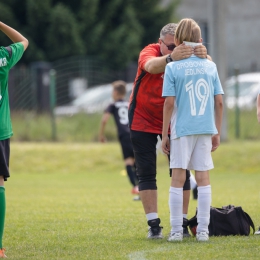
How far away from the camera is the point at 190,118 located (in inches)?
247

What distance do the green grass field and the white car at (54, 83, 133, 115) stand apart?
240cm

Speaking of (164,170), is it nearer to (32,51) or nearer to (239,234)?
(239,234)

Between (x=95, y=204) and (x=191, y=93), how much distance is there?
4.65m

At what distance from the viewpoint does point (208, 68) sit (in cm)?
634

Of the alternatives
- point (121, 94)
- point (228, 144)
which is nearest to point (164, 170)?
point (228, 144)

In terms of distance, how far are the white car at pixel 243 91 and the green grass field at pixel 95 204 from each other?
6.55ft

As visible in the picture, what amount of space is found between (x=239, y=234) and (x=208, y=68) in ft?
5.41

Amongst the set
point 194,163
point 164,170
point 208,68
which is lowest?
point 164,170

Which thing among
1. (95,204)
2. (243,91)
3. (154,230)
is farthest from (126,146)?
(243,91)

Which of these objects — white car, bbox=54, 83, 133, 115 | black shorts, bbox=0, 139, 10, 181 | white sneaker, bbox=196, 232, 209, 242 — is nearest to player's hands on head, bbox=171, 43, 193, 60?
white sneaker, bbox=196, 232, 209, 242

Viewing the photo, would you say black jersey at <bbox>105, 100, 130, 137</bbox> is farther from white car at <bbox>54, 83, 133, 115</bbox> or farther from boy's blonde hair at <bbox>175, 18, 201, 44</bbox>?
white car at <bbox>54, 83, 133, 115</bbox>

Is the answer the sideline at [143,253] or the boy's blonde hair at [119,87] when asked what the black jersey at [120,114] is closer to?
the boy's blonde hair at [119,87]

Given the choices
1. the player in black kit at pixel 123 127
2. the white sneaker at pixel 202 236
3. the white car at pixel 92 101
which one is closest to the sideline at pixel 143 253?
the white sneaker at pixel 202 236

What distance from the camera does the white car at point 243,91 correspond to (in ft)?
72.9
